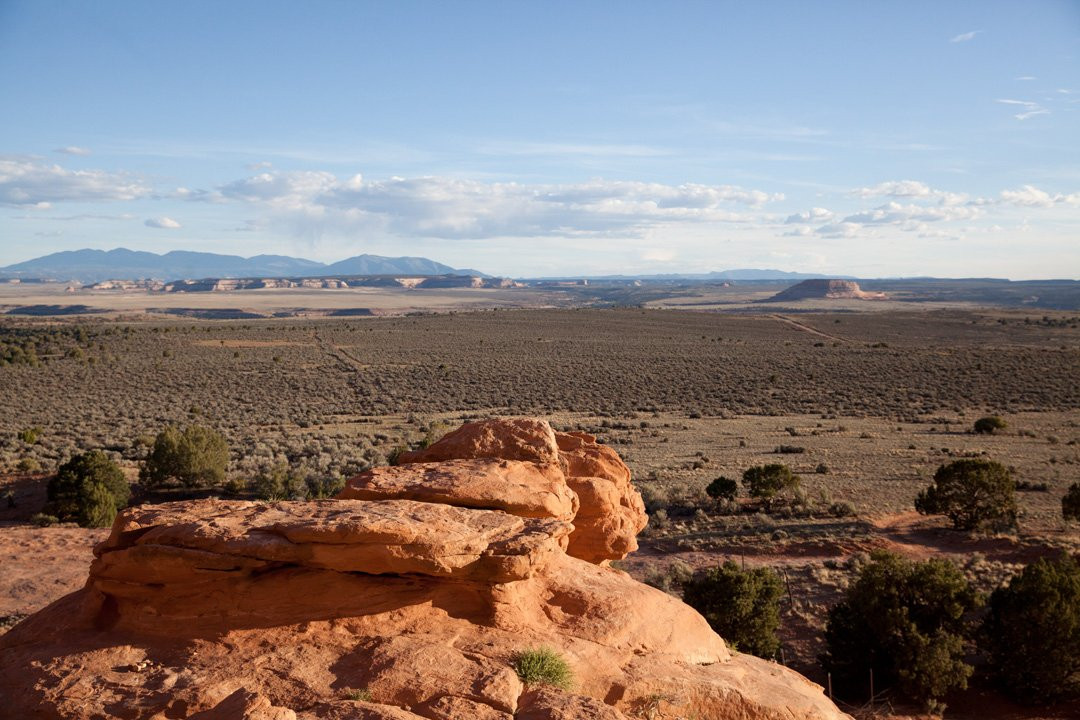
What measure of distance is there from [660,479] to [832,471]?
7229 mm

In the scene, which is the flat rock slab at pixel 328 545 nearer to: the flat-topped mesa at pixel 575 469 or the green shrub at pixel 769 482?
the flat-topped mesa at pixel 575 469

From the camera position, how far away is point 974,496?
856 inches

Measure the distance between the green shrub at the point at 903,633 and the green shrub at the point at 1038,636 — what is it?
611 mm

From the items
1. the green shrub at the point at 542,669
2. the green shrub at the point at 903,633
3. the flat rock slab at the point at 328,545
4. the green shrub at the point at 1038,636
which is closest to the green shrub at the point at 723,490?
the green shrub at the point at 903,633

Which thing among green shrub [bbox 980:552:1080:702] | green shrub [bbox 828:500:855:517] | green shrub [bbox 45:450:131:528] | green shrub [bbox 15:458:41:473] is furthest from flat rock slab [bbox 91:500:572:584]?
green shrub [bbox 15:458:41:473]

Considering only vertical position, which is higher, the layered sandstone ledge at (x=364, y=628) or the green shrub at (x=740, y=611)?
the layered sandstone ledge at (x=364, y=628)

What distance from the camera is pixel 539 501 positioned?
9805 mm

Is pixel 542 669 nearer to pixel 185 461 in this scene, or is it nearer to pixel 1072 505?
pixel 1072 505

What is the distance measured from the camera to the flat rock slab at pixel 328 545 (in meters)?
7.97

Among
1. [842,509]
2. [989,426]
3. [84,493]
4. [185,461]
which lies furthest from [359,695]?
[989,426]

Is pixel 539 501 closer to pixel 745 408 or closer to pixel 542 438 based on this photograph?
pixel 542 438

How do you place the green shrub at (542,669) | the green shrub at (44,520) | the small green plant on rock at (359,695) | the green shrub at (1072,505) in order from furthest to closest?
the green shrub at (44,520) < the green shrub at (1072,505) < the green shrub at (542,669) < the small green plant on rock at (359,695)

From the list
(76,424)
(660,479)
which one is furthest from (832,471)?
(76,424)

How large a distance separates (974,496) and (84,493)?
2620 cm
